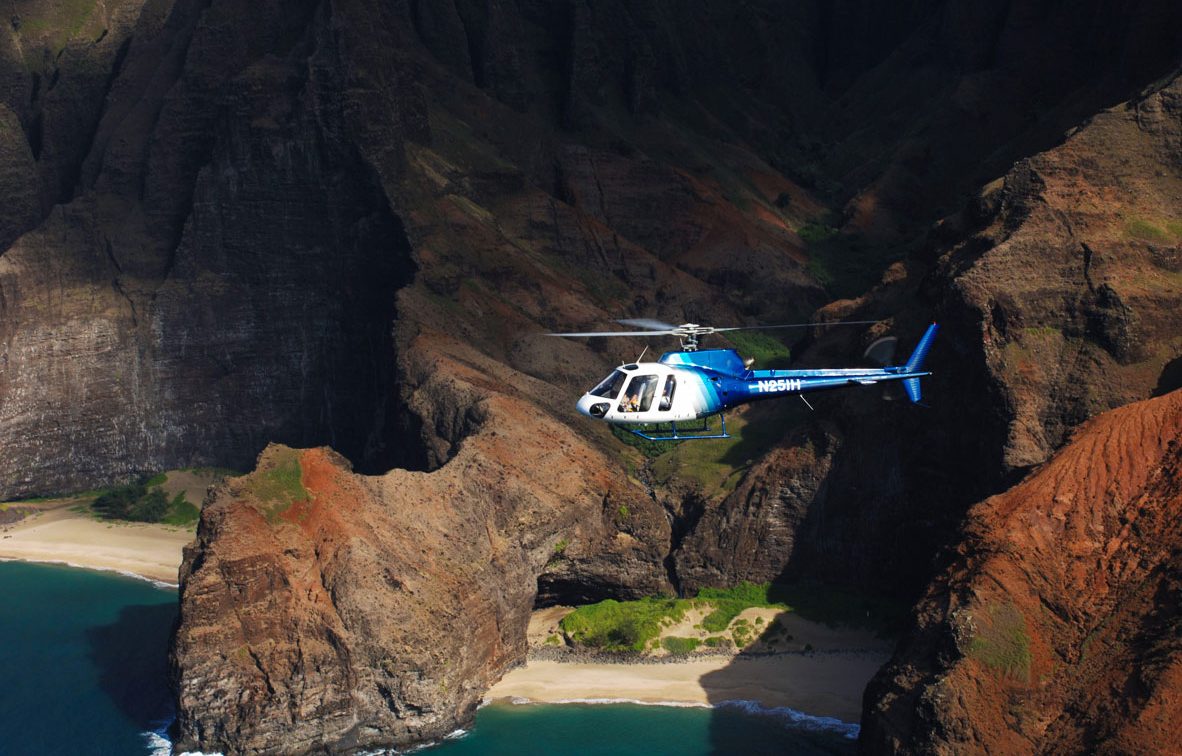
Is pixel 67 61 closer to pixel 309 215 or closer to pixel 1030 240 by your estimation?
pixel 309 215

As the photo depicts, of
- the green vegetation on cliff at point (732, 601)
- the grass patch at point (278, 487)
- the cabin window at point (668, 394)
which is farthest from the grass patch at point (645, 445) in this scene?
the cabin window at point (668, 394)

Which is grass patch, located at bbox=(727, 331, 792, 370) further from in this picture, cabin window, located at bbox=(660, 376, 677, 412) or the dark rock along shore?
cabin window, located at bbox=(660, 376, 677, 412)

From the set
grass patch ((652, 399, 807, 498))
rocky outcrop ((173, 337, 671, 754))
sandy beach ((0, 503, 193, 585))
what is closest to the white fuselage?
rocky outcrop ((173, 337, 671, 754))

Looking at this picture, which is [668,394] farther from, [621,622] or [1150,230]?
[1150,230]

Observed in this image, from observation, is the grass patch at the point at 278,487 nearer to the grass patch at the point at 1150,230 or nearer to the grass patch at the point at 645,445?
the grass patch at the point at 645,445

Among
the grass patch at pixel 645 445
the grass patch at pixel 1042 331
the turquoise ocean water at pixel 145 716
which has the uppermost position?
the grass patch at pixel 1042 331

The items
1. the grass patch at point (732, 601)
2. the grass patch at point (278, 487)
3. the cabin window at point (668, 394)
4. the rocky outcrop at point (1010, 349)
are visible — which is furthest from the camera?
the grass patch at point (732, 601)
